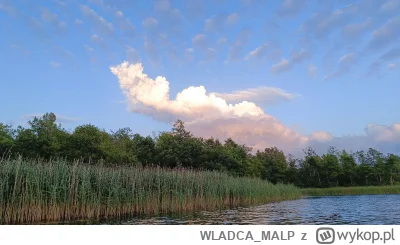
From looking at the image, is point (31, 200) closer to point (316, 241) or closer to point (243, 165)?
point (316, 241)

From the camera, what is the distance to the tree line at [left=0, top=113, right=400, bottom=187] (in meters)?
40.7

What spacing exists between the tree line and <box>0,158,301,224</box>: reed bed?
264 centimetres

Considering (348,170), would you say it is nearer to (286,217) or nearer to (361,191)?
(361,191)

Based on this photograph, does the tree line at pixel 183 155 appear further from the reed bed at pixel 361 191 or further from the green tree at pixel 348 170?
the reed bed at pixel 361 191

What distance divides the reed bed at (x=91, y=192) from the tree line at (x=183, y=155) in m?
2.64

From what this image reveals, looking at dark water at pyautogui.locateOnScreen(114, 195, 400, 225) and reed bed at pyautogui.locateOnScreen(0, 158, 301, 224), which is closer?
reed bed at pyautogui.locateOnScreen(0, 158, 301, 224)

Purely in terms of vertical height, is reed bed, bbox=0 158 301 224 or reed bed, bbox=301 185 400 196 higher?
reed bed, bbox=0 158 301 224

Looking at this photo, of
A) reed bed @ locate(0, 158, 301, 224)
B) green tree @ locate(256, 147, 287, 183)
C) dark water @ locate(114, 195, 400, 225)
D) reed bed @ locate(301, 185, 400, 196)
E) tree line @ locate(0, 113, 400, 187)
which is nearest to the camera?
reed bed @ locate(0, 158, 301, 224)

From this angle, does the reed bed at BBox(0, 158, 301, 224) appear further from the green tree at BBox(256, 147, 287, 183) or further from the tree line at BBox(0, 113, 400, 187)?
the green tree at BBox(256, 147, 287, 183)

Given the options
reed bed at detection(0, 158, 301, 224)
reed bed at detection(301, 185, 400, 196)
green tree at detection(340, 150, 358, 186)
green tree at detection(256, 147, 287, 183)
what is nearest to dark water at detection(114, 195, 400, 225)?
reed bed at detection(0, 158, 301, 224)

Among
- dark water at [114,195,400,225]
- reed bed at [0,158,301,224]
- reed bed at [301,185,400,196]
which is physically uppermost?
reed bed at [0,158,301,224]

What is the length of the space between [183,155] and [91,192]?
104 feet

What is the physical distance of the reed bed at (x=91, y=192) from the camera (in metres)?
12.4

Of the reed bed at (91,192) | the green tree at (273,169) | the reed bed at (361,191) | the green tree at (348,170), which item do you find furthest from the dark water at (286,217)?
the green tree at (348,170)
